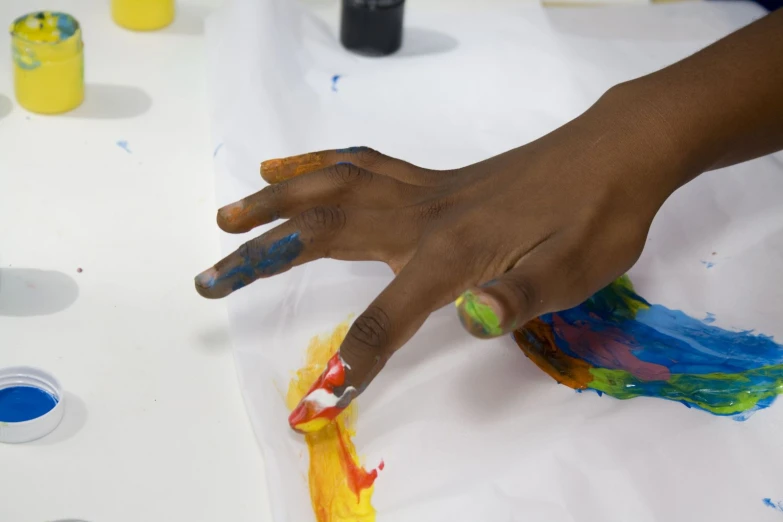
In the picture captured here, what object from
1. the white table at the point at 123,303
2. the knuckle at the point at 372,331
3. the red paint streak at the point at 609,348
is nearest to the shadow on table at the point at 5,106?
the white table at the point at 123,303

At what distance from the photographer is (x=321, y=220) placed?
31.2 inches

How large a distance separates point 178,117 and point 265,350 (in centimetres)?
41

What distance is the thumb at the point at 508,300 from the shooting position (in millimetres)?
645

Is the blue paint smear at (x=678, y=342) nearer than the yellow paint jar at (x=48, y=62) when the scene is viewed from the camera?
Yes

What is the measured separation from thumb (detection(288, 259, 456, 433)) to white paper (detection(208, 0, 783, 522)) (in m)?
0.05

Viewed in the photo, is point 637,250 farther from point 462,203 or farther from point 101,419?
point 101,419

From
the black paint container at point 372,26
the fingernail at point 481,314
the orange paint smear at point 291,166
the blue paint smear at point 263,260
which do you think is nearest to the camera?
the fingernail at point 481,314

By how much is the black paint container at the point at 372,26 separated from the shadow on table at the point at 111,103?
296 mm

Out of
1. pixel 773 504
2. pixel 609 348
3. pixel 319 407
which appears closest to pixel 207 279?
pixel 319 407

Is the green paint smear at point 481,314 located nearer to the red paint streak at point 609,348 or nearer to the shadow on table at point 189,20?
the red paint streak at point 609,348

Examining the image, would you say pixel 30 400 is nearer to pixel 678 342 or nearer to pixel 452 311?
pixel 452 311

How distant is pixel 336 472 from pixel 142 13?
0.78 meters

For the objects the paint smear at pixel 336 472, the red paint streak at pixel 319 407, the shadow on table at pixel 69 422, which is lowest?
the paint smear at pixel 336 472

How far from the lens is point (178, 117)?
3.63 ft
